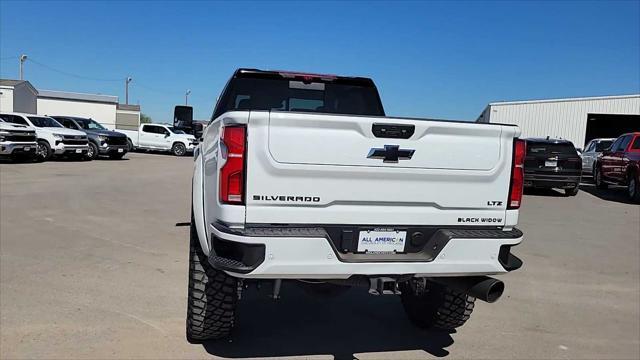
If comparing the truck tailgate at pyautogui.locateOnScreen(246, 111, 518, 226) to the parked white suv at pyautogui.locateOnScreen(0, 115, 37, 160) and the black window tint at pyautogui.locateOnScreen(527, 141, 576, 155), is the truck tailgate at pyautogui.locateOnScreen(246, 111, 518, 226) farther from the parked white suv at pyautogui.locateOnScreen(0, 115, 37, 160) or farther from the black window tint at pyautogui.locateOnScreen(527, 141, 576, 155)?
the parked white suv at pyautogui.locateOnScreen(0, 115, 37, 160)

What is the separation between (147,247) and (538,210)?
917cm

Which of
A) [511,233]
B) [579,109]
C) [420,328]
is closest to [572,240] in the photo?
[420,328]

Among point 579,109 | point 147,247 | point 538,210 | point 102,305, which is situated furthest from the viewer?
point 579,109

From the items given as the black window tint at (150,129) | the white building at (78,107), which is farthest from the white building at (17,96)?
the black window tint at (150,129)

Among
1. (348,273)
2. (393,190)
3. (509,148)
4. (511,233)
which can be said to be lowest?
(348,273)

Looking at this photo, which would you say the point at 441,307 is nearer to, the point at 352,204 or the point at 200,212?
the point at 352,204

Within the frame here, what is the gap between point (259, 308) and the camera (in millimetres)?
4953

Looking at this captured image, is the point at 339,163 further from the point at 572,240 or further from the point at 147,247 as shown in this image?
the point at 572,240

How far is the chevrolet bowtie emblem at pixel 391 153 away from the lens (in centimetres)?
327

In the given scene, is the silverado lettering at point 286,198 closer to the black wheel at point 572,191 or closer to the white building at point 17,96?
the black wheel at point 572,191

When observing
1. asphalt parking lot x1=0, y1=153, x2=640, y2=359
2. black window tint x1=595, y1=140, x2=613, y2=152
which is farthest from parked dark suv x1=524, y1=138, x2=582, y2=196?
asphalt parking lot x1=0, y1=153, x2=640, y2=359

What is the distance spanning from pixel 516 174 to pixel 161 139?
30.5 metres

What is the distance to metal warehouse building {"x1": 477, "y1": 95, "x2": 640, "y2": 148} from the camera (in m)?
33.5

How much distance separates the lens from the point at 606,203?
47.6 feet
